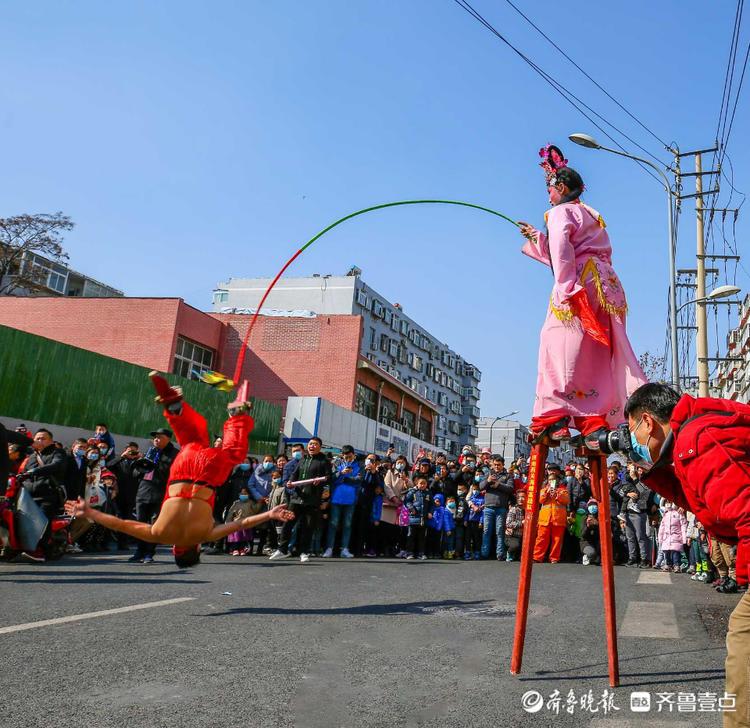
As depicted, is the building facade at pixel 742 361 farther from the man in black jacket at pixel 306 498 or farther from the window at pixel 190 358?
the man in black jacket at pixel 306 498

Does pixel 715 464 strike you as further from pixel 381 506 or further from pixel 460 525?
pixel 460 525

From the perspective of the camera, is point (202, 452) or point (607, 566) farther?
point (607, 566)

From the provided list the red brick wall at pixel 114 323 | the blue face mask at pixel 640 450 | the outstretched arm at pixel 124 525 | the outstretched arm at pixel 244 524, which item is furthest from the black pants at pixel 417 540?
the red brick wall at pixel 114 323

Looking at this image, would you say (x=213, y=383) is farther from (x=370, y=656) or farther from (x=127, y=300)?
(x=127, y=300)

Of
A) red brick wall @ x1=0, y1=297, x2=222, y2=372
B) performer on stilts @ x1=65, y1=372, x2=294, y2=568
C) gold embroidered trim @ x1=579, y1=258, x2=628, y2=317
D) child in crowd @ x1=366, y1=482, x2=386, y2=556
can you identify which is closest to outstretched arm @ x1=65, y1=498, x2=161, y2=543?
performer on stilts @ x1=65, y1=372, x2=294, y2=568

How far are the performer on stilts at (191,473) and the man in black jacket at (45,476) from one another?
7.02 meters

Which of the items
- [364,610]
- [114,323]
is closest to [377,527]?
[364,610]

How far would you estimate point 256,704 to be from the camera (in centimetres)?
376

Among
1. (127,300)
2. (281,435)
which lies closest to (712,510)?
(281,435)

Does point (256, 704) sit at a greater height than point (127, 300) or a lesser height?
lesser

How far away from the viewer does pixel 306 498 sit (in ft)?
40.5

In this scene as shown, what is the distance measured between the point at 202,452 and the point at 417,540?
36.4 feet

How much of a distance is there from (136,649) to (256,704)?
154 cm

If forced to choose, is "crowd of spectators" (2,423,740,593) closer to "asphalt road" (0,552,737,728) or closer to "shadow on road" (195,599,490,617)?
"asphalt road" (0,552,737,728)
